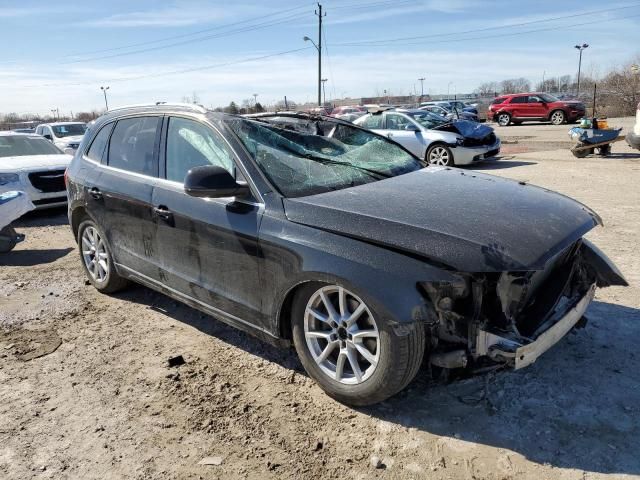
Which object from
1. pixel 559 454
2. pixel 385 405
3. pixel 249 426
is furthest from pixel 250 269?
pixel 559 454

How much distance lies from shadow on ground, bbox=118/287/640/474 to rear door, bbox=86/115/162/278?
4.50 feet

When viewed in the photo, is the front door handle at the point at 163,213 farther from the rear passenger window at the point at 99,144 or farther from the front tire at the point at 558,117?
the front tire at the point at 558,117

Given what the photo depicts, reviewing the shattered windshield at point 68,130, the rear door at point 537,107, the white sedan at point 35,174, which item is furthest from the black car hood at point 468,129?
the rear door at point 537,107

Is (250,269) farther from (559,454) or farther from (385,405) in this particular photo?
(559,454)

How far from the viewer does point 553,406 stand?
302cm

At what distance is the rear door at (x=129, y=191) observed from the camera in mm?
4137

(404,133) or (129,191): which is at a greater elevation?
(404,133)

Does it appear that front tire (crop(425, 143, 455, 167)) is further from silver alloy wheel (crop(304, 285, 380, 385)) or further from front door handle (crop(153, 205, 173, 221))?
silver alloy wheel (crop(304, 285, 380, 385))

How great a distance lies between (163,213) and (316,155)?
123cm

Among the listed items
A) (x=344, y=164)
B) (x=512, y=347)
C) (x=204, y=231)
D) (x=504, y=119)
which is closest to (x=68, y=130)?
(x=204, y=231)

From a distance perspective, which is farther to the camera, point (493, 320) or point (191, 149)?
point (191, 149)

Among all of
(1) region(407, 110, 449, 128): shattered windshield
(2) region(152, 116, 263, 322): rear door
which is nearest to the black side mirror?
(2) region(152, 116, 263, 322): rear door

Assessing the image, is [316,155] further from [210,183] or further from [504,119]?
[504,119]

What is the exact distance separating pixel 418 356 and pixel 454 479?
614 millimetres
